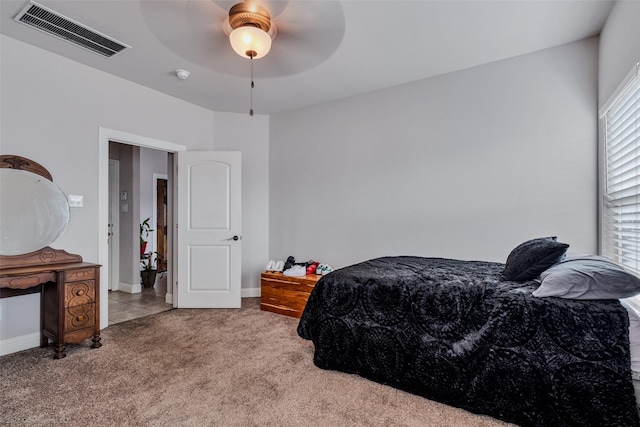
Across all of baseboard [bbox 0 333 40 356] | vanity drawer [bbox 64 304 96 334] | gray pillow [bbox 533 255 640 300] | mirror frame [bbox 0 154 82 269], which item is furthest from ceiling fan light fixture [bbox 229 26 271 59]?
baseboard [bbox 0 333 40 356]

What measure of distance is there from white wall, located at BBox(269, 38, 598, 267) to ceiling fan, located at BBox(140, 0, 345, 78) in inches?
46.2

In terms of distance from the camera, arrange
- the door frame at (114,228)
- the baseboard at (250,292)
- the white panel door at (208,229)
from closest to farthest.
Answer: the white panel door at (208,229) < the baseboard at (250,292) < the door frame at (114,228)

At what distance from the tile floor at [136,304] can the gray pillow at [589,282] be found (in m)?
3.89

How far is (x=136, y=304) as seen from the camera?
414cm

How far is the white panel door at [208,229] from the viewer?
3.96 meters

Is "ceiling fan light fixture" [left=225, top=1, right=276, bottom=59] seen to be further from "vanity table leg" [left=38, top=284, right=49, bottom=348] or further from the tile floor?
the tile floor

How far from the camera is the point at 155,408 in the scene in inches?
73.4

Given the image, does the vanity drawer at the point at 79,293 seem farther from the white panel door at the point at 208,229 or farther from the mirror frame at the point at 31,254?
the white panel door at the point at 208,229

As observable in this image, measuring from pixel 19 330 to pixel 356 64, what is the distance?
3782mm

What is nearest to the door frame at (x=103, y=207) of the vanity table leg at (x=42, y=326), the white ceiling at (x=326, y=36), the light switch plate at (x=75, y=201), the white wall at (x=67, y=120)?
the white wall at (x=67, y=120)

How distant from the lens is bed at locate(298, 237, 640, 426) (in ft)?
5.08

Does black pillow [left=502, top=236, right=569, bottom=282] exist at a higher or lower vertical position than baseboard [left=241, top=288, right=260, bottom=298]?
higher

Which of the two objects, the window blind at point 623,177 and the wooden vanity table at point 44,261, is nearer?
the window blind at point 623,177

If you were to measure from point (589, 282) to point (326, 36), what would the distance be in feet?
7.92
